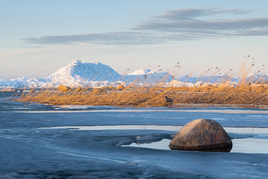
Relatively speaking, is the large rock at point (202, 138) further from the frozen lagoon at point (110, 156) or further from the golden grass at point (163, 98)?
the golden grass at point (163, 98)

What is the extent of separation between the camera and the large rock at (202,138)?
948cm

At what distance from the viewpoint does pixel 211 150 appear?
923 centimetres

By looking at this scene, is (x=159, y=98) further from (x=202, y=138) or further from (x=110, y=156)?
(x=110, y=156)

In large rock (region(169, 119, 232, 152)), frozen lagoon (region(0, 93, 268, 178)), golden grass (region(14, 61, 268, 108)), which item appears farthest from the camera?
golden grass (region(14, 61, 268, 108))

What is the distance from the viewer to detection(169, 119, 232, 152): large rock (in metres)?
9.48

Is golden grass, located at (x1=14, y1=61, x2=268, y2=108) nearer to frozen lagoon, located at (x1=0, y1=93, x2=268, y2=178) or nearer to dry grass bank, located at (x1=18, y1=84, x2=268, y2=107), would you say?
dry grass bank, located at (x1=18, y1=84, x2=268, y2=107)

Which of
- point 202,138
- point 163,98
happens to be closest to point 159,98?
point 163,98

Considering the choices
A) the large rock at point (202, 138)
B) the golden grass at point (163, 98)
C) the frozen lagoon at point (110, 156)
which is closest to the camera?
the frozen lagoon at point (110, 156)

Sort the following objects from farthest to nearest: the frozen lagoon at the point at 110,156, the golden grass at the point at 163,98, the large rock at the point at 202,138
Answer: the golden grass at the point at 163,98
the large rock at the point at 202,138
the frozen lagoon at the point at 110,156

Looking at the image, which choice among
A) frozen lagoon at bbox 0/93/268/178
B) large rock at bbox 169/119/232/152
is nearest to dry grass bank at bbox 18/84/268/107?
frozen lagoon at bbox 0/93/268/178

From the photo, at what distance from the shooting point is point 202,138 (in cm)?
963

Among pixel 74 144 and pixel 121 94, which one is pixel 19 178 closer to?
pixel 74 144

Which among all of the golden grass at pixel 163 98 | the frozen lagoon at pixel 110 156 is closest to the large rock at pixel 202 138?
the frozen lagoon at pixel 110 156

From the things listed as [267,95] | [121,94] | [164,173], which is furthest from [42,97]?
[164,173]
